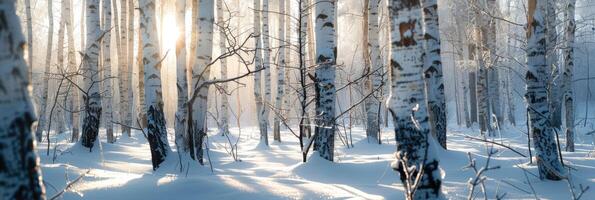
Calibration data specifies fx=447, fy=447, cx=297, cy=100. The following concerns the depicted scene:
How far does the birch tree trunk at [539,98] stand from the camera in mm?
4996

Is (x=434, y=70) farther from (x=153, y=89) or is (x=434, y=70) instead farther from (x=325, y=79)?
(x=153, y=89)

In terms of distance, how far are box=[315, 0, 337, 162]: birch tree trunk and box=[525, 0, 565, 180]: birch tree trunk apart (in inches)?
99.2

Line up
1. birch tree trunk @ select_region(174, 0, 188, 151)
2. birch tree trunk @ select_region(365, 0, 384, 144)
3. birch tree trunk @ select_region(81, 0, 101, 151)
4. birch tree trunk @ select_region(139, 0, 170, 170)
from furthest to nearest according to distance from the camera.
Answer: birch tree trunk @ select_region(365, 0, 384, 144) → birch tree trunk @ select_region(81, 0, 101, 151) → birch tree trunk @ select_region(174, 0, 188, 151) → birch tree trunk @ select_region(139, 0, 170, 170)

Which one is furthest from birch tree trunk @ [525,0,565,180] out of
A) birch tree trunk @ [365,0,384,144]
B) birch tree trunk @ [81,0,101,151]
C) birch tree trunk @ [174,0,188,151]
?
birch tree trunk @ [81,0,101,151]

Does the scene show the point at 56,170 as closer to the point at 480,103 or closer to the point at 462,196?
the point at 462,196

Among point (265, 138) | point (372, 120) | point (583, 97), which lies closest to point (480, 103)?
point (372, 120)

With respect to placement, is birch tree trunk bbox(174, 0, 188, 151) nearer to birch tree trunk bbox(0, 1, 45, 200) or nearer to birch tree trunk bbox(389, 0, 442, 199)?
birch tree trunk bbox(389, 0, 442, 199)

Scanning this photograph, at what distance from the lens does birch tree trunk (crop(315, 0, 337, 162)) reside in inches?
252

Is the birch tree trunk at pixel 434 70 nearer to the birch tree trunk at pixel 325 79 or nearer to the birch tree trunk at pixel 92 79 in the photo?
the birch tree trunk at pixel 325 79

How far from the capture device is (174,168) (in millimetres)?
5797

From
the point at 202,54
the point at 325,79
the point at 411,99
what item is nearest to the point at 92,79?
the point at 202,54

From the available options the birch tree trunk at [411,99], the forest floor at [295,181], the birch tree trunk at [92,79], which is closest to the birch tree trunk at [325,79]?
the forest floor at [295,181]

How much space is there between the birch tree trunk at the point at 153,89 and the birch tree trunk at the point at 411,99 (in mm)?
3746

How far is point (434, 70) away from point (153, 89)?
4200 mm
